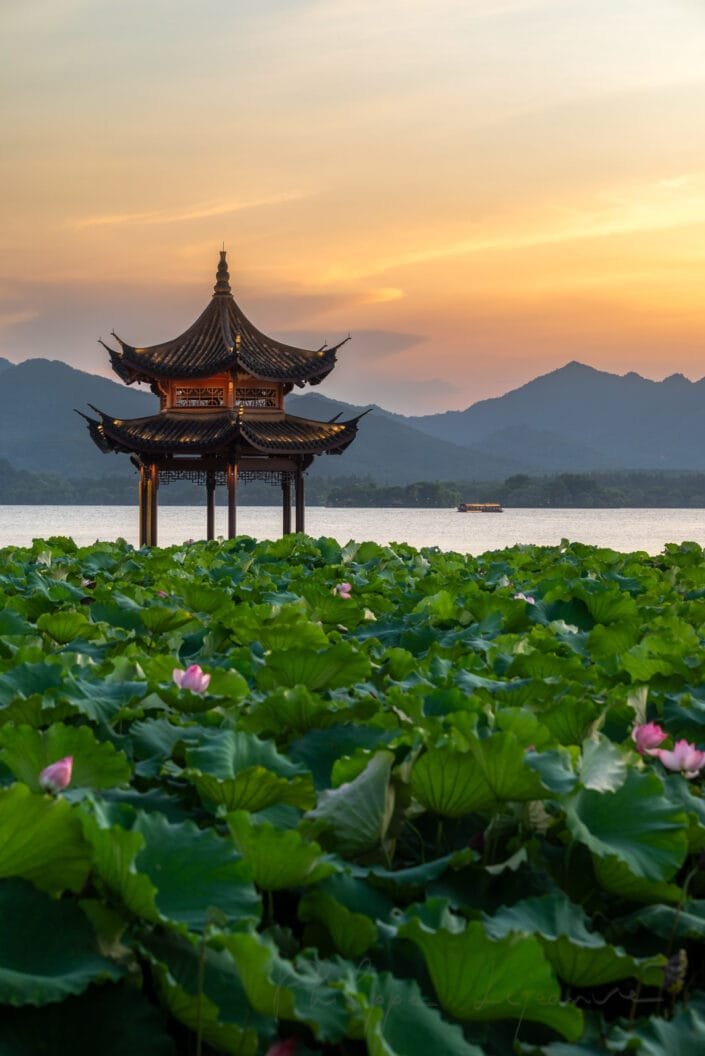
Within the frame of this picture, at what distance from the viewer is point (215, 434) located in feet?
88.5

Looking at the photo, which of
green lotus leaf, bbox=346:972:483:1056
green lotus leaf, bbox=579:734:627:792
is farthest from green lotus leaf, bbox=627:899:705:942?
Answer: green lotus leaf, bbox=346:972:483:1056

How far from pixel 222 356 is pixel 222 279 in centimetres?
435

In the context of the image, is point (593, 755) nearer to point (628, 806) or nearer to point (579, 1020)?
point (628, 806)

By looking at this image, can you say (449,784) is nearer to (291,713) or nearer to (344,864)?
(344,864)

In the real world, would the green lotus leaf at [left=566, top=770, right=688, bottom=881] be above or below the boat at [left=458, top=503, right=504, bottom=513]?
above

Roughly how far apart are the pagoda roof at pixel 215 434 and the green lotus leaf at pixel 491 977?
2561cm

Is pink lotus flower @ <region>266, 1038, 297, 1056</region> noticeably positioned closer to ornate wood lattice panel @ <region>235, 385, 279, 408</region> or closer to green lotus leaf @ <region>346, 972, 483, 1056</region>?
green lotus leaf @ <region>346, 972, 483, 1056</region>

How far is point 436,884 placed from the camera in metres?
1.34

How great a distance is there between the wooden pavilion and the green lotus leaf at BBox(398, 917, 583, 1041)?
25.7 metres

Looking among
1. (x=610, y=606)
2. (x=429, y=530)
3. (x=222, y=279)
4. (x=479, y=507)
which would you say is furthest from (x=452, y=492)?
(x=610, y=606)

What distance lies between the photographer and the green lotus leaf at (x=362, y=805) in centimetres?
136

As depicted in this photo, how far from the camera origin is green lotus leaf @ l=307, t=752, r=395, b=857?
1.36 meters

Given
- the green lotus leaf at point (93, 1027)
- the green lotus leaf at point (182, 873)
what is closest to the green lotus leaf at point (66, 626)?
the green lotus leaf at point (182, 873)

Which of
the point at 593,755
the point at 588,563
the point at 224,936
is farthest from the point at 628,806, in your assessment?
the point at 588,563
